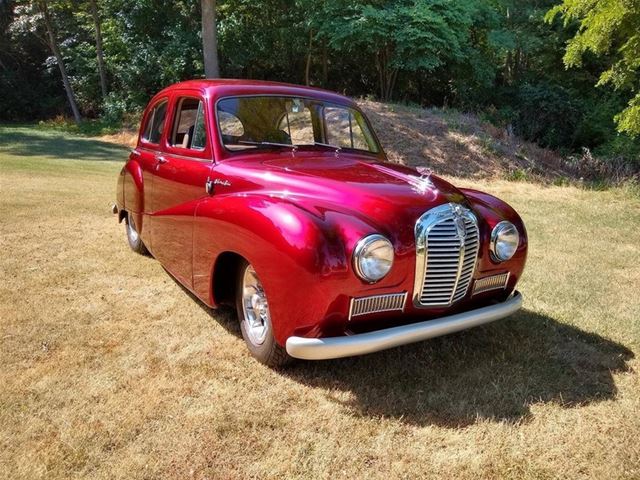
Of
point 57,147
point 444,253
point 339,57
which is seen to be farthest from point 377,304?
point 339,57

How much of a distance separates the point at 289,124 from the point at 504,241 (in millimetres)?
1825

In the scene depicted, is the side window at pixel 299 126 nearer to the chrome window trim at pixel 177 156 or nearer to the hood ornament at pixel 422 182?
the chrome window trim at pixel 177 156

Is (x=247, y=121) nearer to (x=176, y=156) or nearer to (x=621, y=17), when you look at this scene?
(x=176, y=156)

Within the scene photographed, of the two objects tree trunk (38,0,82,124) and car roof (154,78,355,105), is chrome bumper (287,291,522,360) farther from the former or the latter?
tree trunk (38,0,82,124)

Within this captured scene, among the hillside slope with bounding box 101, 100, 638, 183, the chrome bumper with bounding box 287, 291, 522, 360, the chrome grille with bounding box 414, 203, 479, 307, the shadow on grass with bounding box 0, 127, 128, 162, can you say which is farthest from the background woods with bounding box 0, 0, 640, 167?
the chrome bumper with bounding box 287, 291, 522, 360

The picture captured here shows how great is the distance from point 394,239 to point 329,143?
1614 mm

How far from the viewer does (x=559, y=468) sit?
2523 mm

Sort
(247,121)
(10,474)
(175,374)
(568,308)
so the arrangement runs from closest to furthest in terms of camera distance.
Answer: (10,474) → (175,374) → (247,121) → (568,308)

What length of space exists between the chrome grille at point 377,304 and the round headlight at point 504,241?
81cm

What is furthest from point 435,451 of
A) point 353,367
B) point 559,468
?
point 353,367

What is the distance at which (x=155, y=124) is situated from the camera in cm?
496

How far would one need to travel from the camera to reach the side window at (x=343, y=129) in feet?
14.2

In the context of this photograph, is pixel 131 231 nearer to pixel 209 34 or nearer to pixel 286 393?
pixel 286 393

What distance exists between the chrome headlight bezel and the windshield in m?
1.42
